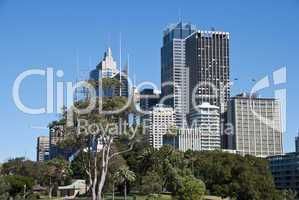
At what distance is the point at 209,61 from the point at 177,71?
35.3 ft

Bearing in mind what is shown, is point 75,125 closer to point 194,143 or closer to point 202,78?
point 194,143

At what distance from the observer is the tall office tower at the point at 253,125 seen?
138m

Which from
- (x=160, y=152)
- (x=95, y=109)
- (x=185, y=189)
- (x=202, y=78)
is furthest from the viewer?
(x=202, y=78)

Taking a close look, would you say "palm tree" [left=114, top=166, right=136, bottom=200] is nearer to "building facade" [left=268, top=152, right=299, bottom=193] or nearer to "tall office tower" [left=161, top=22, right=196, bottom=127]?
"building facade" [left=268, top=152, right=299, bottom=193]

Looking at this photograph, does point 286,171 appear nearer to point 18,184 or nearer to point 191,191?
point 18,184

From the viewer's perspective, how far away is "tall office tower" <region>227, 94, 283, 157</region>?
454 feet

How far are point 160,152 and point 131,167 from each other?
13.3ft

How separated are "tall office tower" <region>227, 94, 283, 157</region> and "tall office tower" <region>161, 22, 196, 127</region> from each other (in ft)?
41.1

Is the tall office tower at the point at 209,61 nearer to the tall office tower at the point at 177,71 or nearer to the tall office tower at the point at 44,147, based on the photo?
the tall office tower at the point at 177,71

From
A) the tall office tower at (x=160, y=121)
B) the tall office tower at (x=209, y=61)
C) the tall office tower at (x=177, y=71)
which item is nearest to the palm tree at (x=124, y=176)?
the tall office tower at (x=160, y=121)

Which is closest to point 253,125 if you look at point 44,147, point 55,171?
point 44,147

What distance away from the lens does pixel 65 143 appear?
4453 cm

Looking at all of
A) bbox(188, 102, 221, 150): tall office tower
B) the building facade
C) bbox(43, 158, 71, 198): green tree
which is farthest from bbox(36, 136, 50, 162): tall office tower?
the building facade

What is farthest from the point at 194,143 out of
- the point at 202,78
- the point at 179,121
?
the point at 202,78
